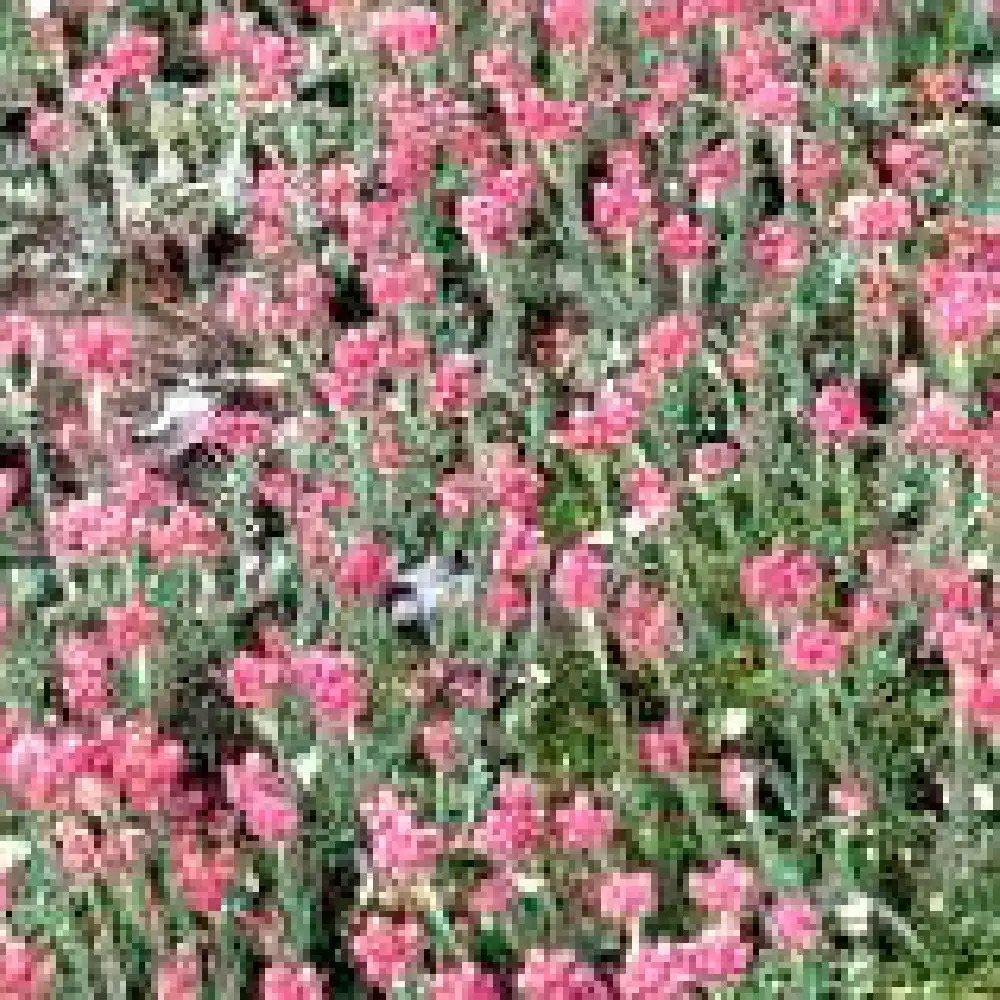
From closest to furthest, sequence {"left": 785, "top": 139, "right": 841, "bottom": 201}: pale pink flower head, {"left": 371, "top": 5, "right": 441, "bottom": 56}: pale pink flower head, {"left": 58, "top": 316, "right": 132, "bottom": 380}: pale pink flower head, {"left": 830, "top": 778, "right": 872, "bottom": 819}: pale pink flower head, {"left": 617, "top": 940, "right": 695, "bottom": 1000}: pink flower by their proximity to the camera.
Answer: {"left": 617, "top": 940, "right": 695, "bottom": 1000}: pink flower, {"left": 830, "top": 778, "right": 872, "bottom": 819}: pale pink flower head, {"left": 58, "top": 316, "right": 132, "bottom": 380}: pale pink flower head, {"left": 785, "top": 139, "right": 841, "bottom": 201}: pale pink flower head, {"left": 371, "top": 5, "right": 441, "bottom": 56}: pale pink flower head

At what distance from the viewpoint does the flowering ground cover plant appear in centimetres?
400

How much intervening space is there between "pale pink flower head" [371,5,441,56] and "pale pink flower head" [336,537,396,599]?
1526 mm

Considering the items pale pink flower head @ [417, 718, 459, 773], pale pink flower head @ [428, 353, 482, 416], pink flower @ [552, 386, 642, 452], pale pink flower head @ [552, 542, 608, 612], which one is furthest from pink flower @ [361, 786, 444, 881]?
pale pink flower head @ [428, 353, 482, 416]

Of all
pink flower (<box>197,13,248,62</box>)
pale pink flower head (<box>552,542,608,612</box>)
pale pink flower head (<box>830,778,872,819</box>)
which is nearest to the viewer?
pale pink flower head (<box>830,778,872,819</box>)

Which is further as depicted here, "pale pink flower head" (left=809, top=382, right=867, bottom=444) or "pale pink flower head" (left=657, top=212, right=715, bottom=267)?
"pale pink flower head" (left=657, top=212, right=715, bottom=267)

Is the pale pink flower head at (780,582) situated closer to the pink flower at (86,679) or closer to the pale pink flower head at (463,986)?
the pale pink flower head at (463,986)

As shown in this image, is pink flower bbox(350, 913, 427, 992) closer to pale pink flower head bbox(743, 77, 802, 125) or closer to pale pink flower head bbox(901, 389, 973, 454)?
pale pink flower head bbox(901, 389, 973, 454)

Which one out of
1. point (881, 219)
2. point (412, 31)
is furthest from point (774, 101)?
point (412, 31)

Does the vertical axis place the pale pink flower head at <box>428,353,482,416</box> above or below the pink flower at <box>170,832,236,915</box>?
above

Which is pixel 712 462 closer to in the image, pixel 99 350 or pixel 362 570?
pixel 362 570

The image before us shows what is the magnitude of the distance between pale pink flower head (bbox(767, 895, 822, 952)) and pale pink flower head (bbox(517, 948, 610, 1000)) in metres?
0.27

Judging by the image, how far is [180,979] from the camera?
148 inches

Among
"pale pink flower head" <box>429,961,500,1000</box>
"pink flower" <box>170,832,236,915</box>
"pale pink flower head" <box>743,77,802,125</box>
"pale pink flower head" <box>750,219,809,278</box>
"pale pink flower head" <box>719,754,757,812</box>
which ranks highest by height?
"pale pink flower head" <box>743,77,802,125</box>

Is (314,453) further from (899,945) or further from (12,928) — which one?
(899,945)
